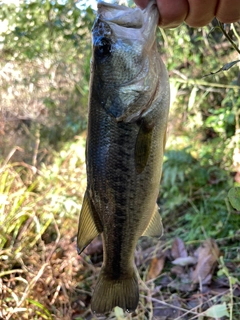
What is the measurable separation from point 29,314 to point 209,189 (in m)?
2.07

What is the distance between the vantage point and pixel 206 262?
2912 mm

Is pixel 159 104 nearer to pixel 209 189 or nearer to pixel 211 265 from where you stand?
pixel 211 265

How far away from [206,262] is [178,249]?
16.7 inches

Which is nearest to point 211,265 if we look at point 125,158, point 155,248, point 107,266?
point 155,248

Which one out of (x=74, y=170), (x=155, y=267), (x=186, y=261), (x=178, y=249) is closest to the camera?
(x=186, y=261)

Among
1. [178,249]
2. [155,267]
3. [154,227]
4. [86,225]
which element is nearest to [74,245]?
[155,267]

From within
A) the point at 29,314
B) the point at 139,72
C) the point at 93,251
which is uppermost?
the point at 139,72

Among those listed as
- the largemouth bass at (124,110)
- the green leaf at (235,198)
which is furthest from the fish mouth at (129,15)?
the green leaf at (235,198)

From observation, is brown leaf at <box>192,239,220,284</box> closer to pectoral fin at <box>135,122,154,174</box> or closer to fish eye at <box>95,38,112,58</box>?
pectoral fin at <box>135,122,154,174</box>

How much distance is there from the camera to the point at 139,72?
1.36 m

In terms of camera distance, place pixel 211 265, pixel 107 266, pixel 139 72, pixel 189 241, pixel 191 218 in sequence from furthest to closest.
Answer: pixel 191 218 → pixel 189 241 → pixel 211 265 → pixel 107 266 → pixel 139 72

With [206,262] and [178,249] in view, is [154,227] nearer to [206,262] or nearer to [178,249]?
[206,262]

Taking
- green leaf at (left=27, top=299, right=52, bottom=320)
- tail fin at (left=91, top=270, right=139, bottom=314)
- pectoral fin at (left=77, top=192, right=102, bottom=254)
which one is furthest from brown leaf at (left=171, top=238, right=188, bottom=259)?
pectoral fin at (left=77, top=192, right=102, bottom=254)

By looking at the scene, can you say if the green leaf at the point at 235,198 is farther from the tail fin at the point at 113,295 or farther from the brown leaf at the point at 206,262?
the brown leaf at the point at 206,262
